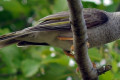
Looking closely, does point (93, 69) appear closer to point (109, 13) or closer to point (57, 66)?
point (109, 13)

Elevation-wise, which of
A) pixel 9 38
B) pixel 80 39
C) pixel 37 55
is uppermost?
pixel 80 39

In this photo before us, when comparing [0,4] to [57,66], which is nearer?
[57,66]

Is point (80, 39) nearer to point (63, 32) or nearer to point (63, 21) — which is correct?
point (63, 21)

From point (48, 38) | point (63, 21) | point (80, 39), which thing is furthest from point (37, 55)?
point (80, 39)

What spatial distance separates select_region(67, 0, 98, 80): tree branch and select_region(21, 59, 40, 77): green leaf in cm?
207

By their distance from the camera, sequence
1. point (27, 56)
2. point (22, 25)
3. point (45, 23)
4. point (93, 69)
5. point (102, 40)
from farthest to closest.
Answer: point (22, 25)
point (27, 56)
point (102, 40)
point (45, 23)
point (93, 69)

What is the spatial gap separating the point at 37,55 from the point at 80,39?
9.91ft

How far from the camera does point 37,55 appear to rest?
671cm

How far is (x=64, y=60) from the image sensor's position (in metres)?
5.88

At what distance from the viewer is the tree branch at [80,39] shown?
11.0 feet

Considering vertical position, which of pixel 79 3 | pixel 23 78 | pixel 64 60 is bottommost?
pixel 23 78

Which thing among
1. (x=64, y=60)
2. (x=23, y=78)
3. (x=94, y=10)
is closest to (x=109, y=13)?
(x=94, y=10)

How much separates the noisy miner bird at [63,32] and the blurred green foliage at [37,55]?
0.29m

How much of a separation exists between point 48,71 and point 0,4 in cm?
190
